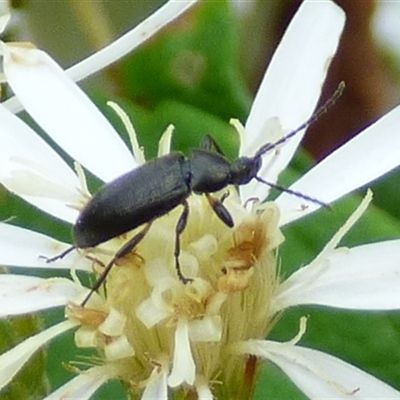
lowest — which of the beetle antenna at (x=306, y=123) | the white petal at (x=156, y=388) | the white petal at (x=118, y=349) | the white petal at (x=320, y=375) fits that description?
the white petal at (x=320, y=375)

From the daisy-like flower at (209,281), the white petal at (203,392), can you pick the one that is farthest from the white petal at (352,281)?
the white petal at (203,392)

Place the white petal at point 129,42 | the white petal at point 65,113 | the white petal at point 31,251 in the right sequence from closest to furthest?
the white petal at point 31,251
the white petal at point 65,113
the white petal at point 129,42

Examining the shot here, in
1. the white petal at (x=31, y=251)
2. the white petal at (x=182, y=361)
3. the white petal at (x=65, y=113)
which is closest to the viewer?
the white petal at (x=182, y=361)

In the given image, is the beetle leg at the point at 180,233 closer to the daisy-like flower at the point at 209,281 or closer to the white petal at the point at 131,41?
the daisy-like flower at the point at 209,281

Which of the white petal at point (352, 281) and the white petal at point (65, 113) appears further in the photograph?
the white petal at point (65, 113)

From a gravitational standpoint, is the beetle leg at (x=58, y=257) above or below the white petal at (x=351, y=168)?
above

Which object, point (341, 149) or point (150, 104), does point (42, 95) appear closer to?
point (341, 149)

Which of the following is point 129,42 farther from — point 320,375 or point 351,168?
point 320,375
